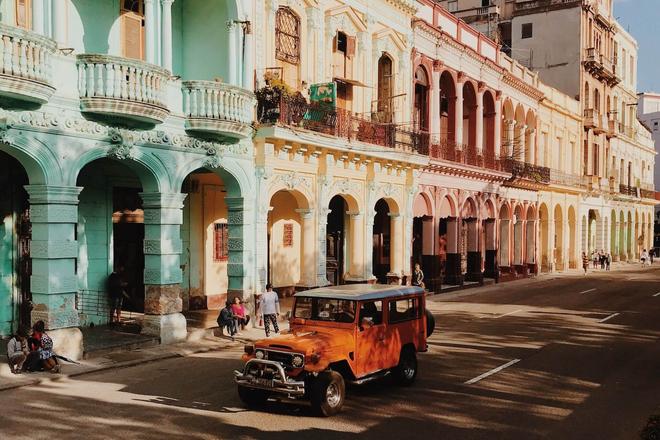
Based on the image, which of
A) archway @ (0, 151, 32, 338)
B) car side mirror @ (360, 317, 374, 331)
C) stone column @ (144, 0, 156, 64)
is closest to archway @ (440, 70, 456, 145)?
stone column @ (144, 0, 156, 64)

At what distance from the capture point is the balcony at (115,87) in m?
13.2

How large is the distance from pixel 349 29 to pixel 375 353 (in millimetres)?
13778

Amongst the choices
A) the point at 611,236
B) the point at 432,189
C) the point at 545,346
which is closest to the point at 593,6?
the point at 611,236

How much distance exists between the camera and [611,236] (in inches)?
2082

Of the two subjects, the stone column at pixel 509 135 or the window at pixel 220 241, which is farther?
the stone column at pixel 509 135

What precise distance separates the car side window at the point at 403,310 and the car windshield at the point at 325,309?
0.95 metres

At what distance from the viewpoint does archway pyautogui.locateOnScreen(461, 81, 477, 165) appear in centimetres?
3041

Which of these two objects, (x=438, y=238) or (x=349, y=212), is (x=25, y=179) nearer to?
(x=349, y=212)

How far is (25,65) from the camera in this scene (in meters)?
11.7

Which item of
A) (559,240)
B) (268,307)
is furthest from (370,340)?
(559,240)

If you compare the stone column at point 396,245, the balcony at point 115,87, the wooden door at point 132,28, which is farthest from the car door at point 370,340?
the stone column at point 396,245

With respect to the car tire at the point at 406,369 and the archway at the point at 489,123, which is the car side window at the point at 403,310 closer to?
the car tire at the point at 406,369

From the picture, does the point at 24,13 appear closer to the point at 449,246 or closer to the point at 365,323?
the point at 365,323

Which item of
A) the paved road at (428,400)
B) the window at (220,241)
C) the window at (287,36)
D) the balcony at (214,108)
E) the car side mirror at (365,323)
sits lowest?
the paved road at (428,400)
